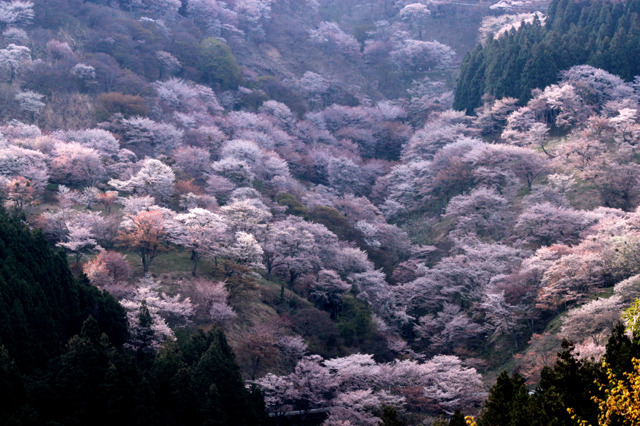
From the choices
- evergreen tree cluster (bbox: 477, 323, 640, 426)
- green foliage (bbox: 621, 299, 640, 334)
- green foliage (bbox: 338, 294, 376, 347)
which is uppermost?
green foliage (bbox: 621, 299, 640, 334)

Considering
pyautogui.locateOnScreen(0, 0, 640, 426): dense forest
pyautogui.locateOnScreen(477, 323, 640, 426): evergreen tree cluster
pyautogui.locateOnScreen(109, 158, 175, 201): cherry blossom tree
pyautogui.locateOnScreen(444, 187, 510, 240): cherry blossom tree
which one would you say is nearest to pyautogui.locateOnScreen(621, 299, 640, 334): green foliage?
pyautogui.locateOnScreen(0, 0, 640, 426): dense forest

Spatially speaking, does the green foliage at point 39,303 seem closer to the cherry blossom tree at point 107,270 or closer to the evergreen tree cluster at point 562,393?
the cherry blossom tree at point 107,270

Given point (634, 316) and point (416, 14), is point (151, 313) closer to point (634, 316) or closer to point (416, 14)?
point (634, 316)

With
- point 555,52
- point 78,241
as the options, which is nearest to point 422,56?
point 555,52

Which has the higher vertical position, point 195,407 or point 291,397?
point 195,407

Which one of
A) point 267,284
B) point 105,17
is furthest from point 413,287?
point 105,17

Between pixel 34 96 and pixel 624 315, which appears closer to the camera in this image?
pixel 624 315

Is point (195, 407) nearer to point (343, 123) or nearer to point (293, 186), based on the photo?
point (293, 186)

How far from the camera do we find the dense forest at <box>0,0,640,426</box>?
19.2 m

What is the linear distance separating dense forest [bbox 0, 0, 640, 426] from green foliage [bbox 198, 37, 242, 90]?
264 millimetres

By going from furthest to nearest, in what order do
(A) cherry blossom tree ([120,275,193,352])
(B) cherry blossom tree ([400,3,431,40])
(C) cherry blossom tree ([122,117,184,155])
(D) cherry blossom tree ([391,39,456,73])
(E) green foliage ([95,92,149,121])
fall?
(B) cherry blossom tree ([400,3,431,40]), (D) cherry blossom tree ([391,39,456,73]), (E) green foliage ([95,92,149,121]), (C) cherry blossom tree ([122,117,184,155]), (A) cherry blossom tree ([120,275,193,352])

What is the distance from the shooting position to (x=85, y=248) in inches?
1155

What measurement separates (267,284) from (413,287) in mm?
9682

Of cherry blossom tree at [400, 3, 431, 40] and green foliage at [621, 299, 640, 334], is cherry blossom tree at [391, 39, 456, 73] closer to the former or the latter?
cherry blossom tree at [400, 3, 431, 40]
